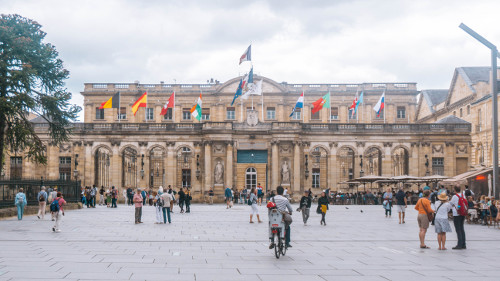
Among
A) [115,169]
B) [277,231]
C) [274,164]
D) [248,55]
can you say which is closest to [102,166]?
Result: [115,169]

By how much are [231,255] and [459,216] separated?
7.07 meters

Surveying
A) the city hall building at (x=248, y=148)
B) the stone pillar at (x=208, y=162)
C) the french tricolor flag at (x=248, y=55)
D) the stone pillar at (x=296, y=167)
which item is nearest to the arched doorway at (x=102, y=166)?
the city hall building at (x=248, y=148)

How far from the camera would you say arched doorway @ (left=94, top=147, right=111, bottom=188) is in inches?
2264

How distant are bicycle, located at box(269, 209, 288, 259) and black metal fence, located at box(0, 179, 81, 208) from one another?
66.9 feet

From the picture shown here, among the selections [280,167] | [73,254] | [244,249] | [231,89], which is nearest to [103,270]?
[73,254]

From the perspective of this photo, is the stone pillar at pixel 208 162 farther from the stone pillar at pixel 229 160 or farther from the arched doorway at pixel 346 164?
the arched doorway at pixel 346 164

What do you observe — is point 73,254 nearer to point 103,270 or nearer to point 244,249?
Answer: point 103,270

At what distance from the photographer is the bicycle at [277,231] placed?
14.1m

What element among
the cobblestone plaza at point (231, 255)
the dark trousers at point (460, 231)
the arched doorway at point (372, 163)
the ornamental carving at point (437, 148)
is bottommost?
the cobblestone plaza at point (231, 255)

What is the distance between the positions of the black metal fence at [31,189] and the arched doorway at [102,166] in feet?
45.6

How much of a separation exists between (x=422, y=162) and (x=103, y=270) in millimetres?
49627

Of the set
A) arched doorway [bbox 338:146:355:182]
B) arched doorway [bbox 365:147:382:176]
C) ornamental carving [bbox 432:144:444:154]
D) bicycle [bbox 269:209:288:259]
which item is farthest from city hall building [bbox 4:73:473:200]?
bicycle [bbox 269:209:288:259]

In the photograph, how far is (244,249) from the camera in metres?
15.9

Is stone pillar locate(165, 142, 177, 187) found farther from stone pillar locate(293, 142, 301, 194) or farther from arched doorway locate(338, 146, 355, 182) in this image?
arched doorway locate(338, 146, 355, 182)
